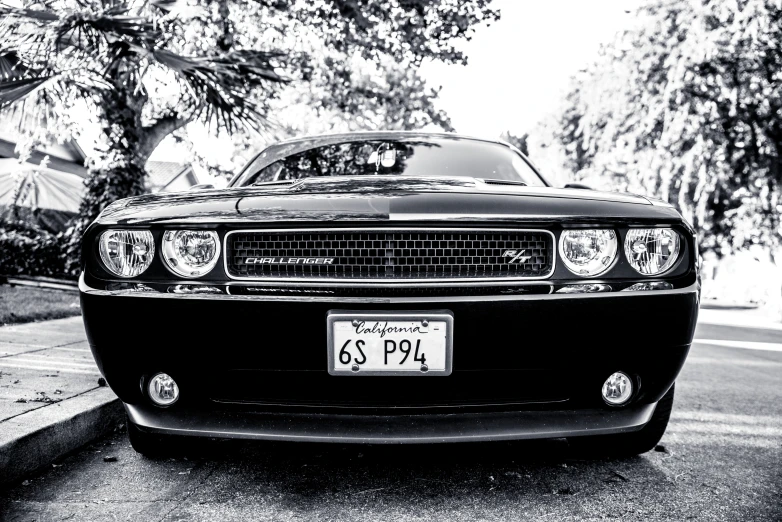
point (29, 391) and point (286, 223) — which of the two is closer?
point (286, 223)

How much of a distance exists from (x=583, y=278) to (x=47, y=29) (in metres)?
4.84

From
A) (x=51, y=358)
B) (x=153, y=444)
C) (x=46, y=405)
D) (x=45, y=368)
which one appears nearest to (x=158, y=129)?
(x=51, y=358)

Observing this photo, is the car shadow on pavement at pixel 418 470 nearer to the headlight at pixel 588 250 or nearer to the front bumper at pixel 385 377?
the front bumper at pixel 385 377

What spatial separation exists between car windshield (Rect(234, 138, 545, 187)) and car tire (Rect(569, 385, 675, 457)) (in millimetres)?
1256

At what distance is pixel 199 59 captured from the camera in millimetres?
5871

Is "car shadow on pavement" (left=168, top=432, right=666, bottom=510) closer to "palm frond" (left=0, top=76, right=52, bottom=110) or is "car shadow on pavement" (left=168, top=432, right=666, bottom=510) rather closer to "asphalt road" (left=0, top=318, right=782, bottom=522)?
"asphalt road" (left=0, top=318, right=782, bottom=522)

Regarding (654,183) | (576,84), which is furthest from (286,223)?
(576,84)

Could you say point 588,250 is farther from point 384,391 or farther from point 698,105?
point 698,105

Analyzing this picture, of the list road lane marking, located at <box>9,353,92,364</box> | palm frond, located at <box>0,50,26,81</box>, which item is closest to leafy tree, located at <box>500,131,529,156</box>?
palm frond, located at <box>0,50,26,81</box>

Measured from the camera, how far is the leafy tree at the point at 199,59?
17.9ft

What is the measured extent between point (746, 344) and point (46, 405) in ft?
23.3

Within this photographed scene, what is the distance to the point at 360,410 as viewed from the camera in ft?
6.77

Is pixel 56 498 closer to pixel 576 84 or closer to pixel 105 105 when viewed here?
pixel 105 105

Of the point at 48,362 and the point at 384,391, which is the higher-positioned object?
the point at 384,391
